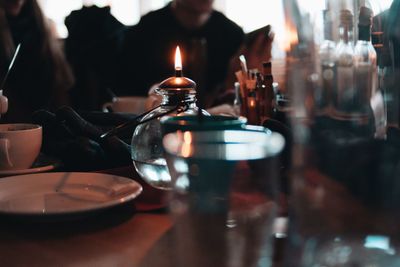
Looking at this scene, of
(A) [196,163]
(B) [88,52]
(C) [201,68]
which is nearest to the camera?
(A) [196,163]

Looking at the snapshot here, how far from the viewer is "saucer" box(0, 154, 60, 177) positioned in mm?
779

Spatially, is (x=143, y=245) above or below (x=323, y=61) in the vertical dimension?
below

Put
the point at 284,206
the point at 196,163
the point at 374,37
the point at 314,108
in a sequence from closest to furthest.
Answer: the point at 196,163, the point at 314,108, the point at 284,206, the point at 374,37

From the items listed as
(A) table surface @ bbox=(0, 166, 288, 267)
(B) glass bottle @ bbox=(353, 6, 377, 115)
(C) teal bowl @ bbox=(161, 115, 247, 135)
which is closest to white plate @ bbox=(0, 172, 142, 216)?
(A) table surface @ bbox=(0, 166, 288, 267)

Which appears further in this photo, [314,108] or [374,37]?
[374,37]

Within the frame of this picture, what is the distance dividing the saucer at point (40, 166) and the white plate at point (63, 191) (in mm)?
82

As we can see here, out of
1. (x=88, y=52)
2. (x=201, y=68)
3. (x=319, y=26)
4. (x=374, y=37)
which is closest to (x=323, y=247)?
(x=319, y=26)

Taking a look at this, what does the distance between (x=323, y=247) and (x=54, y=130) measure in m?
0.53

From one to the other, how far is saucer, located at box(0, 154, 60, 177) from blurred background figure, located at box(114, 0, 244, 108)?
70.5 inches

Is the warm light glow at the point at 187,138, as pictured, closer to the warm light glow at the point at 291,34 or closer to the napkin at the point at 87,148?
the warm light glow at the point at 291,34

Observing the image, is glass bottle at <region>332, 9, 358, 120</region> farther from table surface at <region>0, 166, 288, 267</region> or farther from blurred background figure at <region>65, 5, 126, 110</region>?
blurred background figure at <region>65, 5, 126, 110</region>

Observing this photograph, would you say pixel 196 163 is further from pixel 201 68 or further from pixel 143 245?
pixel 201 68

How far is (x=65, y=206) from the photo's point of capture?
0.62 m

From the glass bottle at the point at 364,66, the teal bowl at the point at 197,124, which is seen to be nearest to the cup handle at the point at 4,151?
the teal bowl at the point at 197,124
